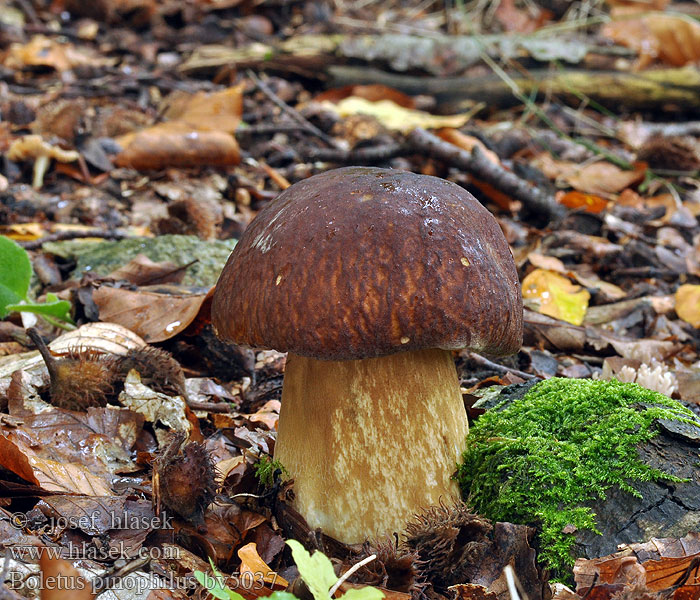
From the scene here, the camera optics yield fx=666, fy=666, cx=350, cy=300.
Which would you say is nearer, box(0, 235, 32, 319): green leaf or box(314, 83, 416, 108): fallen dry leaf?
box(0, 235, 32, 319): green leaf

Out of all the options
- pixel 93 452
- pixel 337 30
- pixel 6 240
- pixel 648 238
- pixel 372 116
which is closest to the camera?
pixel 93 452

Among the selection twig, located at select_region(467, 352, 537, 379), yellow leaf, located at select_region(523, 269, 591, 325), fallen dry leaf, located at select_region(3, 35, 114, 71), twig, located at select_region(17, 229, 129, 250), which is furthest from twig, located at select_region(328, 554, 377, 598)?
fallen dry leaf, located at select_region(3, 35, 114, 71)

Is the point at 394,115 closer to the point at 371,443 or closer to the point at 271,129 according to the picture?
the point at 271,129

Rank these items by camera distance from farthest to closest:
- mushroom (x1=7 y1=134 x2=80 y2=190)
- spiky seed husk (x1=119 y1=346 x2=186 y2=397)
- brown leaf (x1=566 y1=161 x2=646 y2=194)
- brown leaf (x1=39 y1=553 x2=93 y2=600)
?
1. brown leaf (x1=566 y1=161 x2=646 y2=194)
2. mushroom (x1=7 y1=134 x2=80 y2=190)
3. spiky seed husk (x1=119 y1=346 x2=186 y2=397)
4. brown leaf (x1=39 y1=553 x2=93 y2=600)

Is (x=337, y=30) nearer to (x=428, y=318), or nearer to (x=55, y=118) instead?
(x=55, y=118)

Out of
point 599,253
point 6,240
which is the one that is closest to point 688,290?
point 599,253

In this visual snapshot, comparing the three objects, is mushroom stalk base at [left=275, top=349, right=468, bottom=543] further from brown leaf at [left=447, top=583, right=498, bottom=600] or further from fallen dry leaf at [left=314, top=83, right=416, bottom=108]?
fallen dry leaf at [left=314, top=83, right=416, bottom=108]

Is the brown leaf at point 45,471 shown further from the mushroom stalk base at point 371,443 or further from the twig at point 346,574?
the twig at point 346,574
